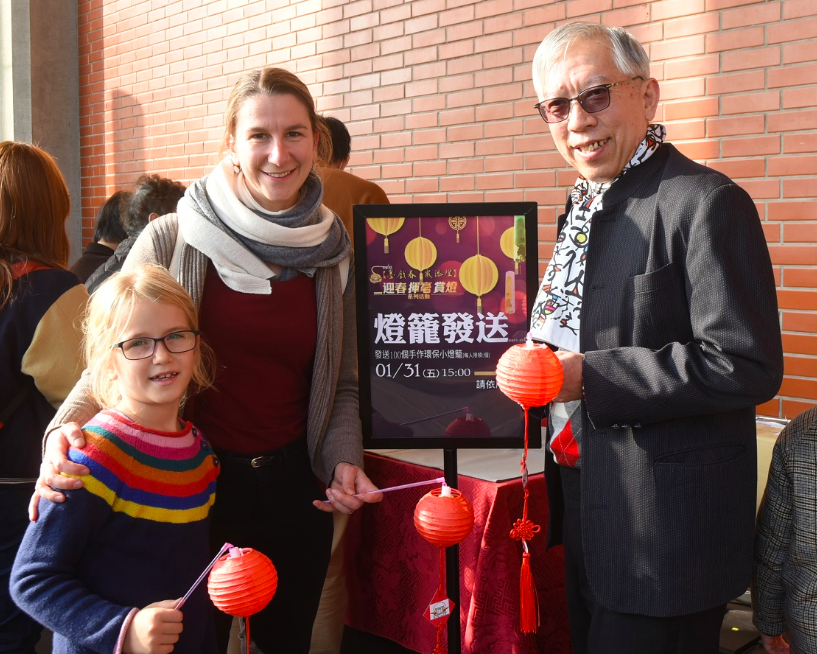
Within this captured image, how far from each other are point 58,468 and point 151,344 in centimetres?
31

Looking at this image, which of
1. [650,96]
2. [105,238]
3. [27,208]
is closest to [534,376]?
[650,96]

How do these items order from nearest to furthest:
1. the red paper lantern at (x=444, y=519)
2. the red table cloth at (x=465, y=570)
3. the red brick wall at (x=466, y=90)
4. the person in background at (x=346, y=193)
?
the red paper lantern at (x=444, y=519) → the red table cloth at (x=465, y=570) → the red brick wall at (x=466, y=90) → the person in background at (x=346, y=193)

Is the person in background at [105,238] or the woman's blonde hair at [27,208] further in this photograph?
the person in background at [105,238]

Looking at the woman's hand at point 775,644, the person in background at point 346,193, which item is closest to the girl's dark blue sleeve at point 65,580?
the woman's hand at point 775,644

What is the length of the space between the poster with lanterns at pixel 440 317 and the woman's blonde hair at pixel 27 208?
1.04 meters

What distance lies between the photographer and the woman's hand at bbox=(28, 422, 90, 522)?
63.1 inches

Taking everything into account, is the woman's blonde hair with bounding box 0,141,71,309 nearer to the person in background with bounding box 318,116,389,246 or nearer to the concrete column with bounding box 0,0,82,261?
the person in background with bounding box 318,116,389,246

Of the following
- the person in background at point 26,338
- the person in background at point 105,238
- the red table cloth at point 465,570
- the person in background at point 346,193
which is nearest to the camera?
the person in background at point 26,338

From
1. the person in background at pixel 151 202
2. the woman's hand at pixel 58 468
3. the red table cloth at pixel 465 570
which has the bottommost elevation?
the red table cloth at pixel 465 570

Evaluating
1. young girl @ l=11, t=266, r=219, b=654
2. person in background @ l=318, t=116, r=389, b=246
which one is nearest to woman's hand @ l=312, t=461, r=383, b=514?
young girl @ l=11, t=266, r=219, b=654

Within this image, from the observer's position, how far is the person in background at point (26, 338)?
2.36 m

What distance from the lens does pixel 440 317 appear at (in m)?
2.07

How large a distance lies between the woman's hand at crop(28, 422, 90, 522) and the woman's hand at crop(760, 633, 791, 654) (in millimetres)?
1663

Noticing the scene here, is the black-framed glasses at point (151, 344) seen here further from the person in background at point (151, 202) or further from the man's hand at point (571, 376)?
the person in background at point (151, 202)
